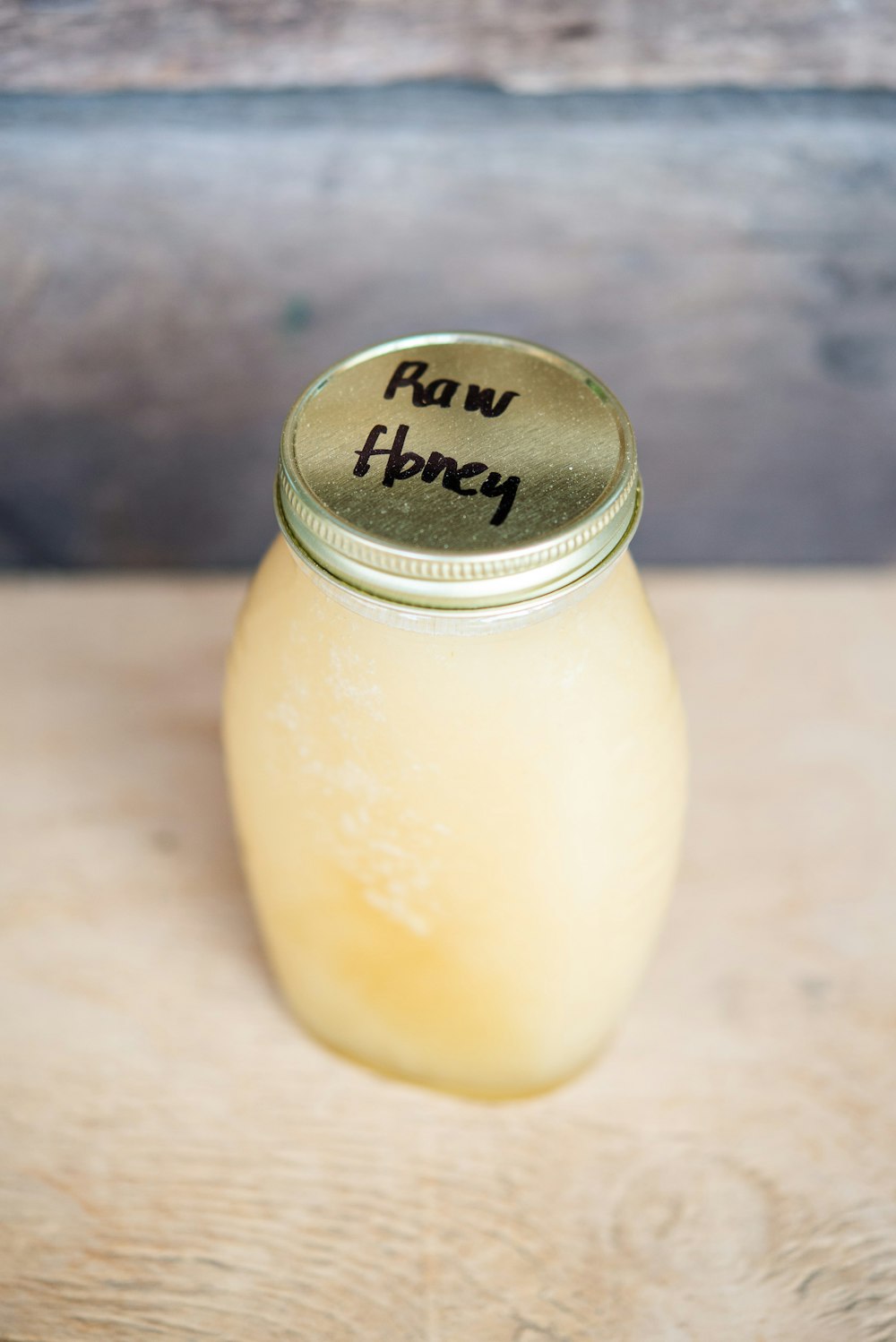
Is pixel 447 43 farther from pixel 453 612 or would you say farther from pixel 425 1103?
pixel 425 1103

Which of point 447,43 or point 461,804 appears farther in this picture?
point 447,43

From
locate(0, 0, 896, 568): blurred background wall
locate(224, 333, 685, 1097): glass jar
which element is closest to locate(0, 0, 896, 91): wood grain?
locate(0, 0, 896, 568): blurred background wall

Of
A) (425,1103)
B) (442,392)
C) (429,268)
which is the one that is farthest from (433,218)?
(425,1103)

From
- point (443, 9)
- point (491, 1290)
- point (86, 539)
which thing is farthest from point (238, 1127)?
point (443, 9)

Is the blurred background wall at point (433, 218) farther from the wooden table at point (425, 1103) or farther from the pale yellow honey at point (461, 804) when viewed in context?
the pale yellow honey at point (461, 804)

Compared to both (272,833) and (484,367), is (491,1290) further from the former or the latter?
(484,367)

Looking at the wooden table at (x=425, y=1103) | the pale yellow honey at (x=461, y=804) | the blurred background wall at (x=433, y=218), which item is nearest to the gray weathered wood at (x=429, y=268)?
the blurred background wall at (x=433, y=218)

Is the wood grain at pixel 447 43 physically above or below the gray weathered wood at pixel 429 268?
above

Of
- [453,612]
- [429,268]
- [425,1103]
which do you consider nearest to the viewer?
[453,612]
